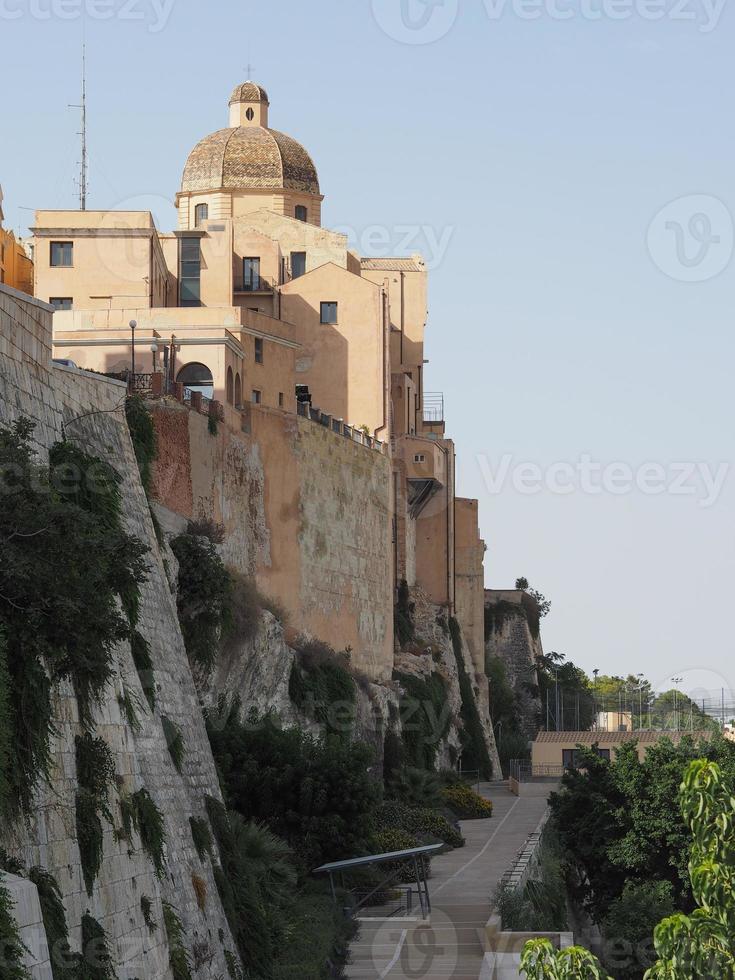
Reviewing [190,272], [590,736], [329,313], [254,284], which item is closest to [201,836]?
[190,272]

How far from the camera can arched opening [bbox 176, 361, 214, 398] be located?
142 ft

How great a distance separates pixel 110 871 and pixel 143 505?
8.50 metres

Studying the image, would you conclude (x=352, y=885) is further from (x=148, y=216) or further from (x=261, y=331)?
(x=148, y=216)

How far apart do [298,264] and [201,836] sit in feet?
113

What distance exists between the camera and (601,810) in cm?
4144

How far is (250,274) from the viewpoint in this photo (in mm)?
55062

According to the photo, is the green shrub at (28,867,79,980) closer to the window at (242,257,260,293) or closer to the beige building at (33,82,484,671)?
the beige building at (33,82,484,671)

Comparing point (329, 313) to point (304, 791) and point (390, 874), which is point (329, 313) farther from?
point (304, 791)

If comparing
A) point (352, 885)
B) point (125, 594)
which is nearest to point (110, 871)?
point (125, 594)

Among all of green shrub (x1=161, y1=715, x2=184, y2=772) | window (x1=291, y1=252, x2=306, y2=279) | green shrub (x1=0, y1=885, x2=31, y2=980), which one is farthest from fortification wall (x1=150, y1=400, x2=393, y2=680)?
green shrub (x1=0, y1=885, x2=31, y2=980)

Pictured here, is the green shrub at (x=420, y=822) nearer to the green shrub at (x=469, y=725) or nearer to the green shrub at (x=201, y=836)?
the green shrub at (x=469, y=725)

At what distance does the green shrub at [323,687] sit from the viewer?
141ft

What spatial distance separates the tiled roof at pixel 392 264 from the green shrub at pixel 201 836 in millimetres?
40744

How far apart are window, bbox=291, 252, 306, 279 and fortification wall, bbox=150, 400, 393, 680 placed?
787cm
